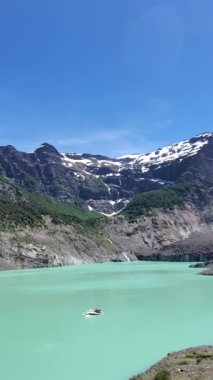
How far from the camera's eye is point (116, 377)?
21703mm

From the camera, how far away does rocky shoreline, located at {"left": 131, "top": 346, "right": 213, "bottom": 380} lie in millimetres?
19859

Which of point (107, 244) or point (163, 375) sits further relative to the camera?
point (107, 244)

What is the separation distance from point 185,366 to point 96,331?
12.0 meters

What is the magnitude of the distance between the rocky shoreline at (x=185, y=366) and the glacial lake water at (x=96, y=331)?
113cm

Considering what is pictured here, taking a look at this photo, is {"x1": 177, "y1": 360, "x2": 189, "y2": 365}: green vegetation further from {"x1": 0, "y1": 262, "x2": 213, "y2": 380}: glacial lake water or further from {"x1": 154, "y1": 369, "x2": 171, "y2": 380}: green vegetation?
{"x1": 154, "y1": 369, "x2": 171, "y2": 380}: green vegetation

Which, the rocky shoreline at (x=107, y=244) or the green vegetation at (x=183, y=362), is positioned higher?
the rocky shoreline at (x=107, y=244)

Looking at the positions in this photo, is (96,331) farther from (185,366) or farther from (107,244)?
(107,244)

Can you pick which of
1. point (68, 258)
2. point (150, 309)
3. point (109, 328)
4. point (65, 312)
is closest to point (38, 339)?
point (109, 328)

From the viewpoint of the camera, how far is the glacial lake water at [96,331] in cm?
2352

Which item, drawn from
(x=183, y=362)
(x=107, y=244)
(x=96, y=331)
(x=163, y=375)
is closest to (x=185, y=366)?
(x=183, y=362)

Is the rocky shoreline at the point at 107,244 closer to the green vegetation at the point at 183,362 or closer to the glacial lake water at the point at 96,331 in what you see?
the glacial lake water at the point at 96,331

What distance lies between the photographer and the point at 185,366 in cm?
2164

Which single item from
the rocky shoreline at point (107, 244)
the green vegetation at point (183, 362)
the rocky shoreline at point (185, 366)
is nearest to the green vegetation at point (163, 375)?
the rocky shoreline at point (185, 366)

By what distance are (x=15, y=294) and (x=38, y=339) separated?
28.5 meters
